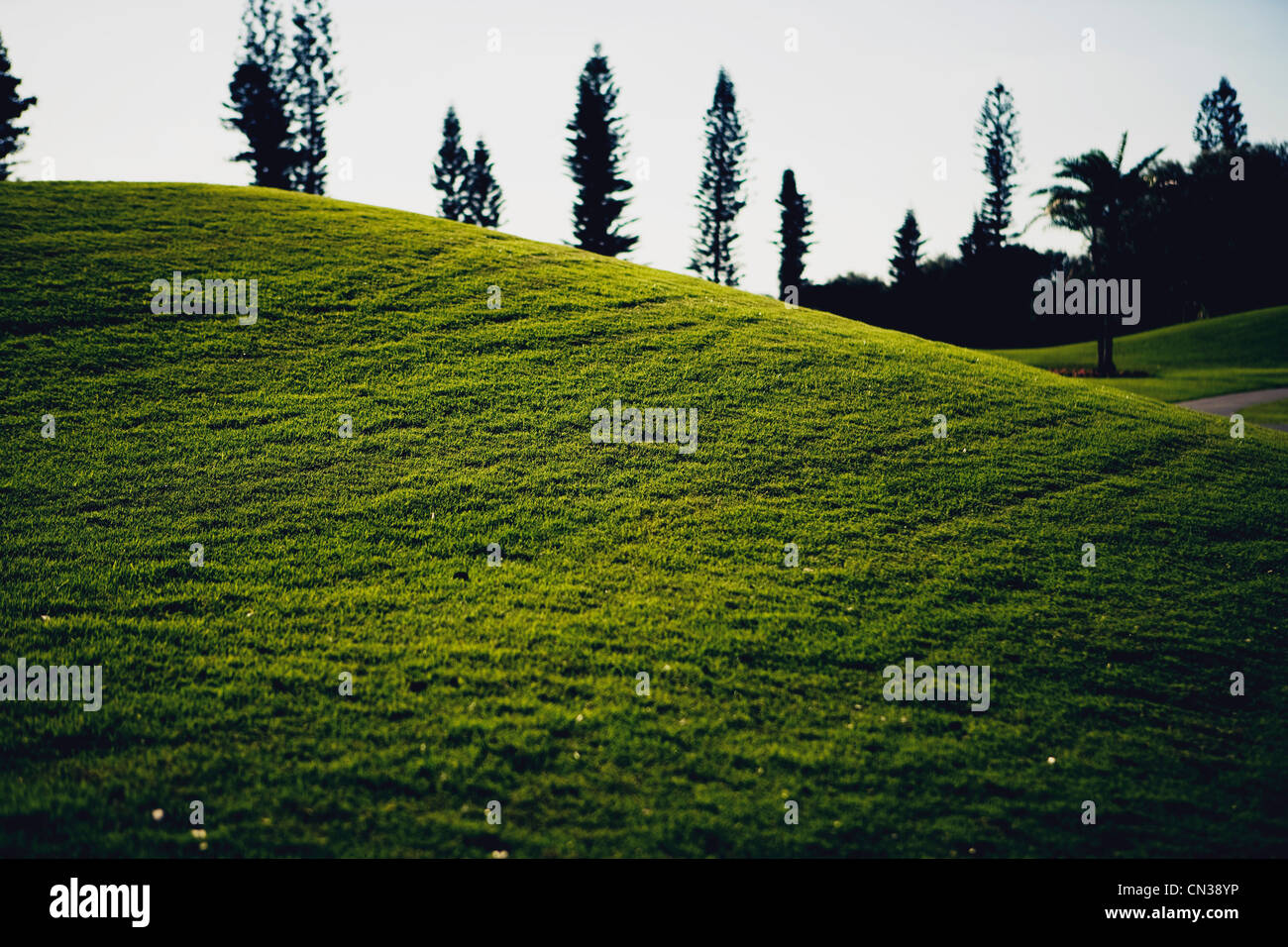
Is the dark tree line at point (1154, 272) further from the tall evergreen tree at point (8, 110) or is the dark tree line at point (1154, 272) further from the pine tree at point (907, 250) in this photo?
the tall evergreen tree at point (8, 110)

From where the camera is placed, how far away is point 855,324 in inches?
919

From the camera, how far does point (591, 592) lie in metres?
9.09

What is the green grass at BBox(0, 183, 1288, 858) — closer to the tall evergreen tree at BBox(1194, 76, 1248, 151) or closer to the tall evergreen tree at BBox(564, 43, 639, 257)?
the tall evergreen tree at BBox(564, 43, 639, 257)

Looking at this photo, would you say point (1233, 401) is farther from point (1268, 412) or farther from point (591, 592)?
point (591, 592)

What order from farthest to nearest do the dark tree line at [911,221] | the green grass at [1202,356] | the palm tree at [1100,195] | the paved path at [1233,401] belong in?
the dark tree line at [911,221], the palm tree at [1100,195], the green grass at [1202,356], the paved path at [1233,401]

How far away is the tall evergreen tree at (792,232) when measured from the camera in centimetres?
6225

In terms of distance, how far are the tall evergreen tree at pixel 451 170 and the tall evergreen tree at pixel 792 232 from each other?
2910cm

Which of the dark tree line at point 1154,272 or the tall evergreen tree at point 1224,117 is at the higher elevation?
the tall evergreen tree at point 1224,117

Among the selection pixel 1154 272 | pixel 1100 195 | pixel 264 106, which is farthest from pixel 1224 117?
pixel 264 106

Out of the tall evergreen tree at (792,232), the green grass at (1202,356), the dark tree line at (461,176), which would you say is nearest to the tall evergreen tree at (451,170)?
the dark tree line at (461,176)

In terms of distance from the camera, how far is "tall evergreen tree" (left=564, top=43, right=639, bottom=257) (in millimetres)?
58031

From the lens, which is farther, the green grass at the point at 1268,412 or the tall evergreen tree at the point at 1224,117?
the tall evergreen tree at the point at 1224,117

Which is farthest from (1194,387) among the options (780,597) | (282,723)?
(282,723)

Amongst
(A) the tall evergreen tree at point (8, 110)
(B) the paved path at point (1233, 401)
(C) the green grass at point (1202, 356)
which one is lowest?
(B) the paved path at point (1233, 401)
